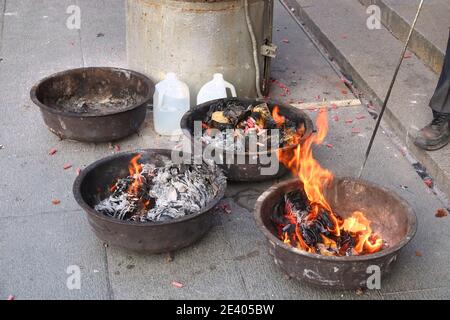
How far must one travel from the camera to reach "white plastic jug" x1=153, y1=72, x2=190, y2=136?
18.8ft

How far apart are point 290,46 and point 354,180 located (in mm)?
3457

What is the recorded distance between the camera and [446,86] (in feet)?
17.3

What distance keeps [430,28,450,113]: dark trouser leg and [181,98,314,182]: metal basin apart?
1.11 metres

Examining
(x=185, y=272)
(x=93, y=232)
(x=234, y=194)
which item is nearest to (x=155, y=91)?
(x=234, y=194)

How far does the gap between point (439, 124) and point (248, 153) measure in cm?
175

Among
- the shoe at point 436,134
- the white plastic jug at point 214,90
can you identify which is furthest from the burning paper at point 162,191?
the shoe at point 436,134

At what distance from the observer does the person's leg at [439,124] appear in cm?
528

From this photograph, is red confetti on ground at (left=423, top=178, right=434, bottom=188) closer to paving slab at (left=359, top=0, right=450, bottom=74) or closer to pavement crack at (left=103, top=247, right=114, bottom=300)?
paving slab at (left=359, top=0, right=450, bottom=74)

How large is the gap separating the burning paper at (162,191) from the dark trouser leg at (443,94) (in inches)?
80.3

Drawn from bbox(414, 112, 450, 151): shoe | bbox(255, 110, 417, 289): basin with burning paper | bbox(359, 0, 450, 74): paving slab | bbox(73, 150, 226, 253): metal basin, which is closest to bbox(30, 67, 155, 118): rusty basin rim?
bbox(73, 150, 226, 253): metal basin

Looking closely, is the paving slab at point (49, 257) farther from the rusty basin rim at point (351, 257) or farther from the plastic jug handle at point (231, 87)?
the plastic jug handle at point (231, 87)

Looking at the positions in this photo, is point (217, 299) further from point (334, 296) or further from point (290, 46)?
point (290, 46)

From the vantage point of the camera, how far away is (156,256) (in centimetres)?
434

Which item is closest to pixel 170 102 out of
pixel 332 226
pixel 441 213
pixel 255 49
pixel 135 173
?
pixel 255 49
